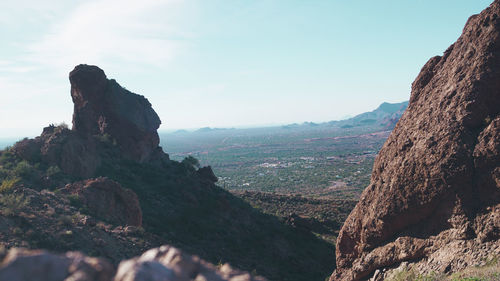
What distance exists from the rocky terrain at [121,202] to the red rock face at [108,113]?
88 millimetres

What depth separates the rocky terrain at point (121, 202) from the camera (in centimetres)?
1305

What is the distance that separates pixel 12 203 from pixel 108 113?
1786cm

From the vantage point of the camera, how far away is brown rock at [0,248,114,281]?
310 cm

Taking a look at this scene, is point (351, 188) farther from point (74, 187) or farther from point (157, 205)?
point (74, 187)

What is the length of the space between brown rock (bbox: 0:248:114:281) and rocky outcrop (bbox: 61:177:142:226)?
13906mm

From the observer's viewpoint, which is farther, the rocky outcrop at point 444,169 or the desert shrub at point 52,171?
the desert shrub at point 52,171

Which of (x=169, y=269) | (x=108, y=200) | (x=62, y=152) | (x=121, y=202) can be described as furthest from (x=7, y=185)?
(x=169, y=269)

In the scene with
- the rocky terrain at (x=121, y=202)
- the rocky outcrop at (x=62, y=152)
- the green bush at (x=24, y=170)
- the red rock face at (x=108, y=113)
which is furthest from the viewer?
the red rock face at (x=108, y=113)

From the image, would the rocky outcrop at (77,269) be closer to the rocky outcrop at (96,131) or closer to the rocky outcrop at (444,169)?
the rocky outcrop at (444,169)

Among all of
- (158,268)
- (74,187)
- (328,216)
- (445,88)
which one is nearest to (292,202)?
(328,216)

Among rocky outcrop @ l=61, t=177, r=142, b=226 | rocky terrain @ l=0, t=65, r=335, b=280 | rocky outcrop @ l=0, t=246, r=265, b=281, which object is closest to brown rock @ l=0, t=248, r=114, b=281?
rocky outcrop @ l=0, t=246, r=265, b=281

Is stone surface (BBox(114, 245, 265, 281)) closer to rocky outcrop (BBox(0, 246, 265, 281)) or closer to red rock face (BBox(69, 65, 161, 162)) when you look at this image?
rocky outcrop (BBox(0, 246, 265, 281))

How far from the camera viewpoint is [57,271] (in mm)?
3295

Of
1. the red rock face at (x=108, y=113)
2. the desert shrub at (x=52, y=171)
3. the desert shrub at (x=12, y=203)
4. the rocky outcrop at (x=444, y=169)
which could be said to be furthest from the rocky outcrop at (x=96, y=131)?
the rocky outcrop at (x=444, y=169)
